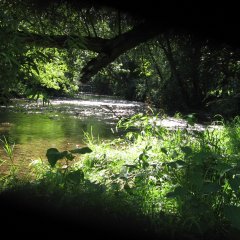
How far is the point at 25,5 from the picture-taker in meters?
4.51

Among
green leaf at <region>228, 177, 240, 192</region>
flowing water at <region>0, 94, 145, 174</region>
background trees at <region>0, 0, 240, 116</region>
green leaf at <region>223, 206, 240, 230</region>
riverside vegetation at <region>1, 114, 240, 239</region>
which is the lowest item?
flowing water at <region>0, 94, 145, 174</region>

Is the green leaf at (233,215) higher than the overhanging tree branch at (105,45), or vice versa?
the overhanging tree branch at (105,45)

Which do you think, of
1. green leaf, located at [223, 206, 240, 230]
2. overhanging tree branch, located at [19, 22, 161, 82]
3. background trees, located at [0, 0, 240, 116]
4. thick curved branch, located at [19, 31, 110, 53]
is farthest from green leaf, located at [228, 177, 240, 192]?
overhanging tree branch, located at [19, 22, 161, 82]

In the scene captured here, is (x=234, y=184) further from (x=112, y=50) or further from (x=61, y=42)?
→ (x=61, y=42)

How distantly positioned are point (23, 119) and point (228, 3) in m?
15.1

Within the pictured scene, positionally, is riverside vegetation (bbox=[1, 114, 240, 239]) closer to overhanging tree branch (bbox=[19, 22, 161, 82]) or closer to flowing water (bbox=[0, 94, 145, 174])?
overhanging tree branch (bbox=[19, 22, 161, 82])

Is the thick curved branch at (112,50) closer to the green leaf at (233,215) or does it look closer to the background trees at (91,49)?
the background trees at (91,49)

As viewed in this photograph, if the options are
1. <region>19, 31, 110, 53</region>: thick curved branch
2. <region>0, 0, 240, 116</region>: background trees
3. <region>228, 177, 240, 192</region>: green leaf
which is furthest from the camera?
<region>19, 31, 110, 53</region>: thick curved branch

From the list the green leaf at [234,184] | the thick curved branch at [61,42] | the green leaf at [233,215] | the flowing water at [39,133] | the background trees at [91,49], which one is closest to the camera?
the green leaf at [233,215]

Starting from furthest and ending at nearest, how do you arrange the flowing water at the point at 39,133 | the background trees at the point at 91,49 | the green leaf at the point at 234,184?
the flowing water at the point at 39,133 < the background trees at the point at 91,49 < the green leaf at the point at 234,184

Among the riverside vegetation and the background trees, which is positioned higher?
the background trees

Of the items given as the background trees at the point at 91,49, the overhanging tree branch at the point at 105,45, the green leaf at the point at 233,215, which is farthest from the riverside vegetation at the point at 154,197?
the overhanging tree branch at the point at 105,45

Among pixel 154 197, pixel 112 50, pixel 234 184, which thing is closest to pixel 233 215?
pixel 234 184

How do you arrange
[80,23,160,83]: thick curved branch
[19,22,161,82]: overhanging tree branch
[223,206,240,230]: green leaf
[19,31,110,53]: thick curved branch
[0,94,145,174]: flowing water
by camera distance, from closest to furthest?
1. [223,206,240,230]: green leaf
2. [19,31,110,53]: thick curved branch
3. [19,22,161,82]: overhanging tree branch
4. [80,23,160,83]: thick curved branch
5. [0,94,145,174]: flowing water
